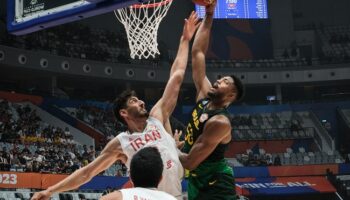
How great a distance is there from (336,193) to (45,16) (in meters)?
18.8

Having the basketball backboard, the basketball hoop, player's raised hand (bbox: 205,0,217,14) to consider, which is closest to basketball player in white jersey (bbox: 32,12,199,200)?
player's raised hand (bbox: 205,0,217,14)

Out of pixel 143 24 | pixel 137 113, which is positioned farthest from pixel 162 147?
pixel 143 24

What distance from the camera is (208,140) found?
13.0ft

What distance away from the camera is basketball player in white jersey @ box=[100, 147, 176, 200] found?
9.09 ft

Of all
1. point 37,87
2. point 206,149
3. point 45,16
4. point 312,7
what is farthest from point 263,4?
point 206,149

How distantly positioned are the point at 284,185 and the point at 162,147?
1897cm

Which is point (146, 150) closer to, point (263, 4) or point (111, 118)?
point (111, 118)

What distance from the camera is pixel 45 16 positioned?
19.7ft

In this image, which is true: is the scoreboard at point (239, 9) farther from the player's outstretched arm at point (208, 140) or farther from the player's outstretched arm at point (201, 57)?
the player's outstretched arm at point (208, 140)

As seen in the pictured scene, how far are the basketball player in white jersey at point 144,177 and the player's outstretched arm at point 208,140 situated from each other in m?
1.16

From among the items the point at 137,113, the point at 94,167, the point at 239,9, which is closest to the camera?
the point at 137,113

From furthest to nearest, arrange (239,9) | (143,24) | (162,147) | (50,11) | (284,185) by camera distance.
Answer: (239,9)
(284,185)
(143,24)
(50,11)
(162,147)

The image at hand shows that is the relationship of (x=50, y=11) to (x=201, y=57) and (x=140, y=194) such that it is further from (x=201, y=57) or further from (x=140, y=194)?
(x=140, y=194)

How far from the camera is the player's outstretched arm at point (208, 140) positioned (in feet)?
13.0
